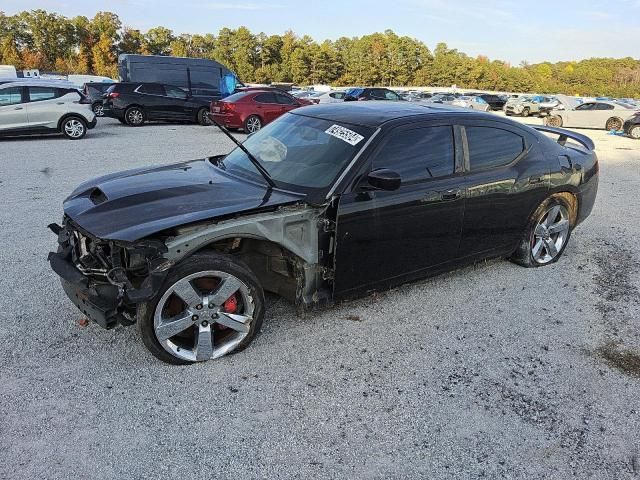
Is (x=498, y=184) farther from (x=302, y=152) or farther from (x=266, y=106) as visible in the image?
(x=266, y=106)

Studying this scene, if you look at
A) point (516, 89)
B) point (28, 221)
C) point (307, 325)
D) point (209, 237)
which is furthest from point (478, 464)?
point (516, 89)

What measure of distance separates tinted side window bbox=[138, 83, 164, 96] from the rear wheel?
1936 cm

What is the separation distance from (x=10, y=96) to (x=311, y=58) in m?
69.3

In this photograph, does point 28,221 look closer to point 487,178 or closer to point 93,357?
point 93,357

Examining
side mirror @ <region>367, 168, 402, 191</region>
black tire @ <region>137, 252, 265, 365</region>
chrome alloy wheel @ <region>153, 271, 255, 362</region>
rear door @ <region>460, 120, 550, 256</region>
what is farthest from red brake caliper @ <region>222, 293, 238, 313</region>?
rear door @ <region>460, 120, 550, 256</region>

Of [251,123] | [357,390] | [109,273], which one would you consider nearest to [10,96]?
[251,123]

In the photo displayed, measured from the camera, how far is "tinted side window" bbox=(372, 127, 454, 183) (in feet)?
12.2

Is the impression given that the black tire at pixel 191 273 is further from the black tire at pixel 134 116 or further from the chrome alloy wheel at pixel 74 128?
the black tire at pixel 134 116

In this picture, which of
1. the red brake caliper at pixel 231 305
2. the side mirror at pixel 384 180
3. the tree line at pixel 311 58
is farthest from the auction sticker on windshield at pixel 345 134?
the tree line at pixel 311 58

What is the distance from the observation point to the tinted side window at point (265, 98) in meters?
16.1

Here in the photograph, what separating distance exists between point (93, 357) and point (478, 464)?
238 centimetres

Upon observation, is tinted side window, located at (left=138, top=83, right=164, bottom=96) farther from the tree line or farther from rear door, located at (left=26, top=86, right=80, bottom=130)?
the tree line

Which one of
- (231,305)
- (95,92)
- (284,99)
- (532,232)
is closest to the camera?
(231,305)

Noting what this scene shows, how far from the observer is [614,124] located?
22656mm
